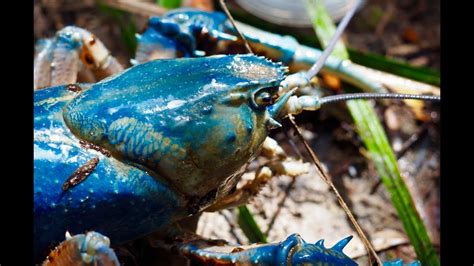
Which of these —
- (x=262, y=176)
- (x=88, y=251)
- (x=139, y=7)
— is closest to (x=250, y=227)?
(x=262, y=176)

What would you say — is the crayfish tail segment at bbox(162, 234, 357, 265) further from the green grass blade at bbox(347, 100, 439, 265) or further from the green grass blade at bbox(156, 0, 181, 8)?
the green grass blade at bbox(156, 0, 181, 8)

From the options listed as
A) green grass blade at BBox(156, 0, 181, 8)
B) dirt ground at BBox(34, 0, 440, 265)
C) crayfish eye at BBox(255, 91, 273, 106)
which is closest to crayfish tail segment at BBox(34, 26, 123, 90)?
dirt ground at BBox(34, 0, 440, 265)

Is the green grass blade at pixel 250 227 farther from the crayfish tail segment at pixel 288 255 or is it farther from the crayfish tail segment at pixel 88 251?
the crayfish tail segment at pixel 88 251

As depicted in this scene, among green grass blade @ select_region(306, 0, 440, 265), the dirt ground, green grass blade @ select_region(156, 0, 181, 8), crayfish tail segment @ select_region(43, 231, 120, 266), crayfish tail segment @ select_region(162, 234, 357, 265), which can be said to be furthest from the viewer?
green grass blade @ select_region(156, 0, 181, 8)

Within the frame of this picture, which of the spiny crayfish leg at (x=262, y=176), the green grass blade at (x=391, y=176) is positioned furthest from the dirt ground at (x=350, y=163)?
the green grass blade at (x=391, y=176)

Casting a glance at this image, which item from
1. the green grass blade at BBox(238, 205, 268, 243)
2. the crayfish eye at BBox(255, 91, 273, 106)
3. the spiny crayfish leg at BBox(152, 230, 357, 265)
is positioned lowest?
the spiny crayfish leg at BBox(152, 230, 357, 265)

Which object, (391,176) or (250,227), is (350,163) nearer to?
A: (391,176)
